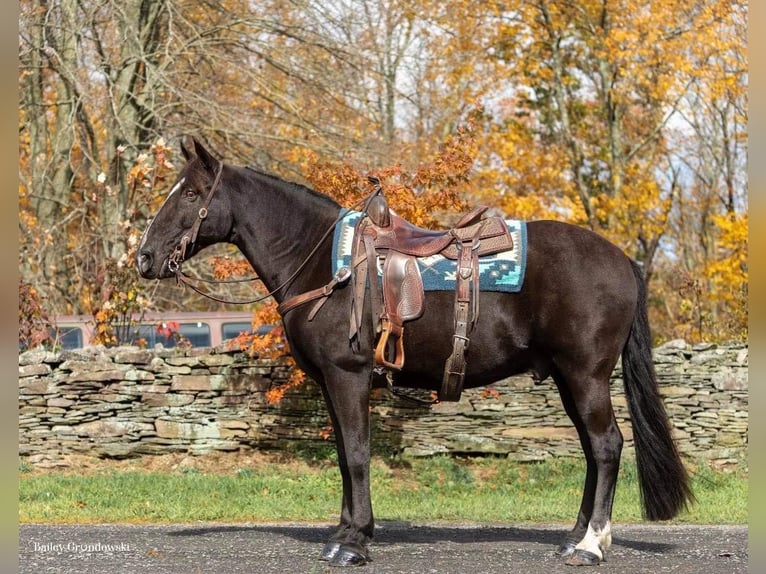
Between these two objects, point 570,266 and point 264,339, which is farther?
point 264,339

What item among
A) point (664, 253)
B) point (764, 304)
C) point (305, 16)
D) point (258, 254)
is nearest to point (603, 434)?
point (258, 254)

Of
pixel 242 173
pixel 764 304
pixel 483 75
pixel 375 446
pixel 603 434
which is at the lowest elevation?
pixel 375 446

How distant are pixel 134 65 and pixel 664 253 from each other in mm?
23669

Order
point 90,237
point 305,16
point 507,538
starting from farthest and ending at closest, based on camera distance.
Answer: point 90,237, point 305,16, point 507,538

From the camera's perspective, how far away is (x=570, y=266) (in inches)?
233

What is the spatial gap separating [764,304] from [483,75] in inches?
840

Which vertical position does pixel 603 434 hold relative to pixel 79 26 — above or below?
below

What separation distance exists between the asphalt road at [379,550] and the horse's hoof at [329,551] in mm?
69

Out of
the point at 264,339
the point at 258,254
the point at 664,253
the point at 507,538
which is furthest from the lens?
the point at 664,253

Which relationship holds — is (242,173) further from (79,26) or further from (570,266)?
(79,26)

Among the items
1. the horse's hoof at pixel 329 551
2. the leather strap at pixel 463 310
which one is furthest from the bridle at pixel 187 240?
the horse's hoof at pixel 329 551

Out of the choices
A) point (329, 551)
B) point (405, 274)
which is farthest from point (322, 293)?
point (329, 551)

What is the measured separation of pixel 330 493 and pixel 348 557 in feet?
13.9

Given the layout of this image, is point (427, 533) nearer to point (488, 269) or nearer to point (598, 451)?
point (598, 451)
